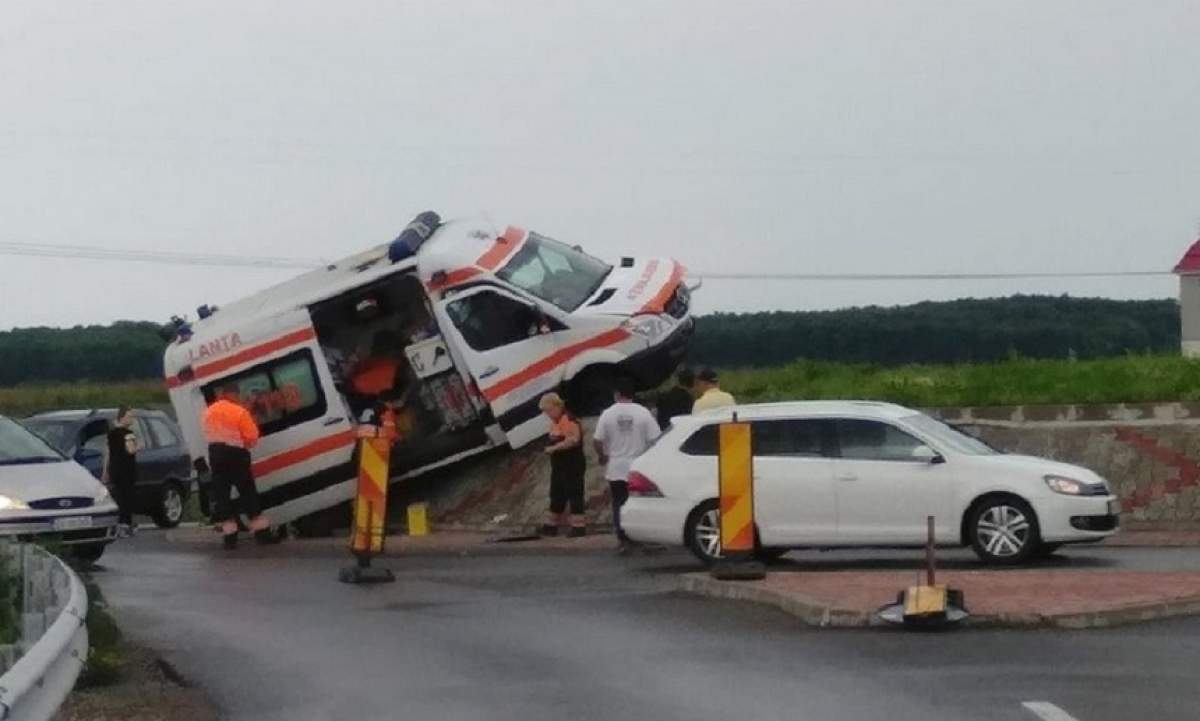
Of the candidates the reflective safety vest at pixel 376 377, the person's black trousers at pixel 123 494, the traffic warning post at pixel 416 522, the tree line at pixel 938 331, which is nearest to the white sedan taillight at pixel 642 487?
the reflective safety vest at pixel 376 377

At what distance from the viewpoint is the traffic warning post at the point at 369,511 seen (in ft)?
68.1

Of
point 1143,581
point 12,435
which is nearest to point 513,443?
point 12,435

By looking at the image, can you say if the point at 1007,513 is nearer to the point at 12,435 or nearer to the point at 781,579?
the point at 781,579

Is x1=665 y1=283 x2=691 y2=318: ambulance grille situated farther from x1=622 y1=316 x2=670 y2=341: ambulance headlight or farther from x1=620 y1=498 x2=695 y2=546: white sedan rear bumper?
x1=620 y1=498 x2=695 y2=546: white sedan rear bumper

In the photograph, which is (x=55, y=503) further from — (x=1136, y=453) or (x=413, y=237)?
(x=1136, y=453)

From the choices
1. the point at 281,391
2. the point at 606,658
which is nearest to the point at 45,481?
the point at 281,391

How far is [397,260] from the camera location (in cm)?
2673

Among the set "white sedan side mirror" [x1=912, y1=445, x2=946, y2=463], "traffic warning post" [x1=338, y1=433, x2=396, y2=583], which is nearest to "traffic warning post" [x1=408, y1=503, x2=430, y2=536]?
"traffic warning post" [x1=338, y1=433, x2=396, y2=583]

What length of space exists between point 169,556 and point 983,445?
30.5 feet

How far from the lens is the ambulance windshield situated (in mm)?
27250

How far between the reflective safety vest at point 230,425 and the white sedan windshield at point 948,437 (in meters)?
8.29

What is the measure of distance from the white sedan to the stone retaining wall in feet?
14.1

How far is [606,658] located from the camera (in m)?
14.2

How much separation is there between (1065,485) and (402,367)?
955 cm
